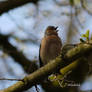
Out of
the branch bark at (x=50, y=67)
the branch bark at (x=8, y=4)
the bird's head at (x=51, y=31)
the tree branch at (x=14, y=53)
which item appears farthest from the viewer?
the tree branch at (x=14, y=53)

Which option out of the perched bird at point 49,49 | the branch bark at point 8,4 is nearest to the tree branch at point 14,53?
the perched bird at point 49,49

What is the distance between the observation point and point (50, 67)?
11.1 feet

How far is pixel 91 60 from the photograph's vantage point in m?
3.94

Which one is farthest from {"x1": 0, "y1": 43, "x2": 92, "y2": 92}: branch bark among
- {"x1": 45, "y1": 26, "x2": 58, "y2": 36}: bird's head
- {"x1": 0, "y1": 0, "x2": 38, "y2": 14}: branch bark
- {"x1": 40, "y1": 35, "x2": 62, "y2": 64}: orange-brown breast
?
{"x1": 45, "y1": 26, "x2": 58, "y2": 36}: bird's head

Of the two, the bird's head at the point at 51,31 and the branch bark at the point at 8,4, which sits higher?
the branch bark at the point at 8,4

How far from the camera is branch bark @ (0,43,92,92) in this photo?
123 inches

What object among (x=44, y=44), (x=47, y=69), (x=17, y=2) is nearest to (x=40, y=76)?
(x=47, y=69)

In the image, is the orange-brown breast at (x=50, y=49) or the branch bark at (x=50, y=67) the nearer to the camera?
the branch bark at (x=50, y=67)

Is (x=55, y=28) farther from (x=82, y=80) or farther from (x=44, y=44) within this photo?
(x=82, y=80)

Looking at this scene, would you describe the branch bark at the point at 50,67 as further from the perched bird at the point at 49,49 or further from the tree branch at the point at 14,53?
the tree branch at the point at 14,53

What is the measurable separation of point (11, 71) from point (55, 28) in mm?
2016

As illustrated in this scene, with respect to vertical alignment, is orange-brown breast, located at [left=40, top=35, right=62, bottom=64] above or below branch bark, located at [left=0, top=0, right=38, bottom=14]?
below

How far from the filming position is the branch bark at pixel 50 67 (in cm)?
312

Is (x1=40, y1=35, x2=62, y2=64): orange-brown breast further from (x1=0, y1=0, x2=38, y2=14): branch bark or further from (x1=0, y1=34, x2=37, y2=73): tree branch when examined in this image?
(x1=0, y1=0, x2=38, y2=14): branch bark
